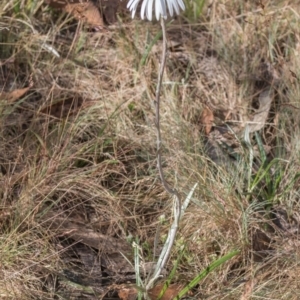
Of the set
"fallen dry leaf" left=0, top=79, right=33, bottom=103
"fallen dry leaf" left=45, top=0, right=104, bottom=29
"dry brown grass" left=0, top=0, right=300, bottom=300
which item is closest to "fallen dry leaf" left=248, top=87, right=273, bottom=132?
"dry brown grass" left=0, top=0, right=300, bottom=300

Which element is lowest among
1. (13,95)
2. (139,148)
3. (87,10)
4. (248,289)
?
(248,289)

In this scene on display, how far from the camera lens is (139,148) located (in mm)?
2697

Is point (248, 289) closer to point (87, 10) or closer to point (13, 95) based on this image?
point (13, 95)

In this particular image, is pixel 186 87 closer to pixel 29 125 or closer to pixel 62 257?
pixel 29 125

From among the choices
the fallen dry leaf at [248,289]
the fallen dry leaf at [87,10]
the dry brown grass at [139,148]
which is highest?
the fallen dry leaf at [87,10]

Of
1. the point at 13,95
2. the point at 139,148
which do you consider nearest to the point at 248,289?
the point at 139,148

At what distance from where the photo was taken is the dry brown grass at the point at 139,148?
2.36 meters

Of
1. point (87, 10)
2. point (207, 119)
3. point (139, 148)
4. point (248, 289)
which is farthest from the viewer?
point (87, 10)

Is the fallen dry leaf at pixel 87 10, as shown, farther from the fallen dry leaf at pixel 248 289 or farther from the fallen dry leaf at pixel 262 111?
the fallen dry leaf at pixel 248 289

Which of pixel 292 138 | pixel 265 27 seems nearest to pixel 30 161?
pixel 292 138

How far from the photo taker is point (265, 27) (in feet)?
10.2

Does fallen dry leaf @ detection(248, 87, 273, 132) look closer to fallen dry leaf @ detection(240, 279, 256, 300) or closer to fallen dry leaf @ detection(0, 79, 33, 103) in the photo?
fallen dry leaf @ detection(240, 279, 256, 300)

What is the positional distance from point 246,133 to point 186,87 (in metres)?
0.37

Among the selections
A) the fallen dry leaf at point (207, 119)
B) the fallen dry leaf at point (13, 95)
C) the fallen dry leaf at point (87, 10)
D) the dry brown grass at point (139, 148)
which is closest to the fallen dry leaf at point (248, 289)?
the dry brown grass at point (139, 148)
